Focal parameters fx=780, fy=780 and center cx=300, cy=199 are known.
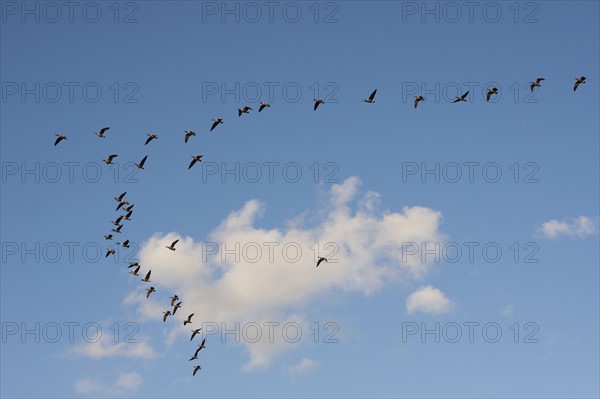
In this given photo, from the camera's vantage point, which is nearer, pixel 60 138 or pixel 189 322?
pixel 60 138

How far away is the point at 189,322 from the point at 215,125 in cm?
2922

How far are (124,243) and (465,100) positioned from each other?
158 ft

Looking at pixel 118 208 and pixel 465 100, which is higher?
pixel 465 100

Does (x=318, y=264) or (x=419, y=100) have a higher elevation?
(x=419, y=100)

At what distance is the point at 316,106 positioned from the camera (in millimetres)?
94250

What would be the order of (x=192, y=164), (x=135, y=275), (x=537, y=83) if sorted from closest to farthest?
(x=537, y=83) < (x=192, y=164) < (x=135, y=275)

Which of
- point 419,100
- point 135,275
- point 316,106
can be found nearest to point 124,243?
point 135,275

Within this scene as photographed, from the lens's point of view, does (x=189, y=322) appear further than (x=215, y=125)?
Yes

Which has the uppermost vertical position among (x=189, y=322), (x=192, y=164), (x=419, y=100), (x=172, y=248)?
(x=419, y=100)

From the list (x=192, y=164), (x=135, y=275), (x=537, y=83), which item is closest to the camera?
(x=537, y=83)

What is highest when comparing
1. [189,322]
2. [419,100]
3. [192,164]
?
[419,100]

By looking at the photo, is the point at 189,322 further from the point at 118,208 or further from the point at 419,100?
the point at 419,100

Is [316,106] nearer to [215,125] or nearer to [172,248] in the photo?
[215,125]

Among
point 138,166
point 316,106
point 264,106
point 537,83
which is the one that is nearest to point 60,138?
point 138,166
